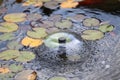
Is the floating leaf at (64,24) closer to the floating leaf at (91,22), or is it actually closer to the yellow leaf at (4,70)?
the floating leaf at (91,22)

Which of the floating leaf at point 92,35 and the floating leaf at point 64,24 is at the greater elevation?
the floating leaf at point 64,24

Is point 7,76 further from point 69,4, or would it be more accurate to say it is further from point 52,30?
point 69,4

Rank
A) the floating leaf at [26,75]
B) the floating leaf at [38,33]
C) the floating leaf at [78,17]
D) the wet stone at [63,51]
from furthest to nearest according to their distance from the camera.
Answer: the floating leaf at [78,17] → the floating leaf at [38,33] → the wet stone at [63,51] → the floating leaf at [26,75]

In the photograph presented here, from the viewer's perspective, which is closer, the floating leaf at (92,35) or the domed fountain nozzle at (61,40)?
the domed fountain nozzle at (61,40)

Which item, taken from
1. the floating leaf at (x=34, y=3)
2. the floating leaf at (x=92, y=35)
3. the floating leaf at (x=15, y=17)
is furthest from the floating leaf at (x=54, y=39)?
the floating leaf at (x=34, y=3)

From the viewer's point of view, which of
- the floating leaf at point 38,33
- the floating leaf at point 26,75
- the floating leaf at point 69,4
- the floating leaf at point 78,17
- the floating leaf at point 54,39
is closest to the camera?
the floating leaf at point 26,75

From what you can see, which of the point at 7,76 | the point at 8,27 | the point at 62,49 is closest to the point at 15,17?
the point at 8,27
